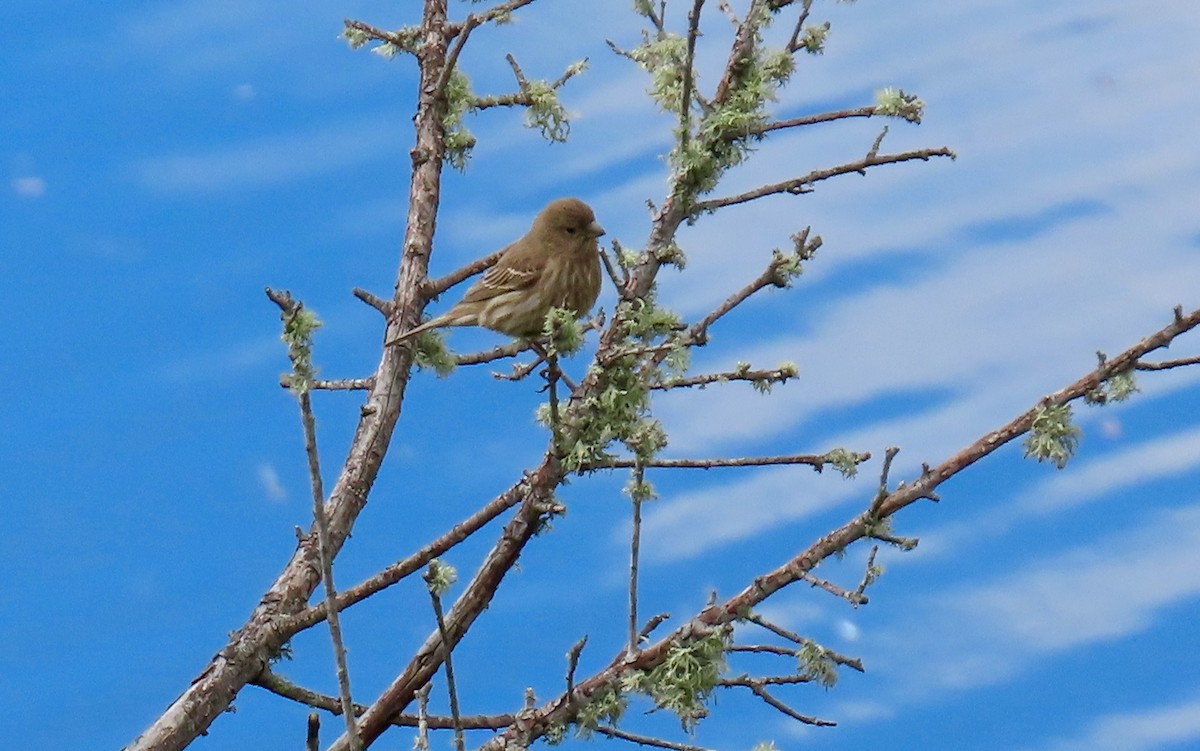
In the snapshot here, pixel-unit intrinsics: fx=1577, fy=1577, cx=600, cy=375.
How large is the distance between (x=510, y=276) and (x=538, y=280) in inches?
3.8

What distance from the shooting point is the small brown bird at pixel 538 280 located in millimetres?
4176

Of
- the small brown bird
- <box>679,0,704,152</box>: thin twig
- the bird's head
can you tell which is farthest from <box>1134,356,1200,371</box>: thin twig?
the bird's head

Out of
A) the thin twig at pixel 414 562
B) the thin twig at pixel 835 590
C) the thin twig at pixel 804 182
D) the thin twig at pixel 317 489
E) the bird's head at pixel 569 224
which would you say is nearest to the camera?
the thin twig at pixel 317 489

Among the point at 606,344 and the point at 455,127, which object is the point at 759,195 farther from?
the point at 455,127

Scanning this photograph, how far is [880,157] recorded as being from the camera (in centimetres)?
360

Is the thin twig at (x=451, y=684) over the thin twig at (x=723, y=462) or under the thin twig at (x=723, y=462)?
under

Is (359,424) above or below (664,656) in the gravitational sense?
above

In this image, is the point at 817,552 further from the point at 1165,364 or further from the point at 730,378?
the point at 1165,364

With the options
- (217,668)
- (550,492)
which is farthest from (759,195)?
(217,668)

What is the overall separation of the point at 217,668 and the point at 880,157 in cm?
205

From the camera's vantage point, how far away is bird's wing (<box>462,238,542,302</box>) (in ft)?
13.8

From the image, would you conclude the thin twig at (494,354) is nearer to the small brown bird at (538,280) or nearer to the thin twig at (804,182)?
the small brown bird at (538,280)

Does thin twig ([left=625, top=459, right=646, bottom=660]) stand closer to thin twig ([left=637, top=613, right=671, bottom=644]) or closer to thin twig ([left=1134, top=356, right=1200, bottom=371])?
thin twig ([left=637, top=613, right=671, bottom=644])

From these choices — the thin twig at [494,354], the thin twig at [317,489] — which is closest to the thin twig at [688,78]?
the thin twig at [494,354]
